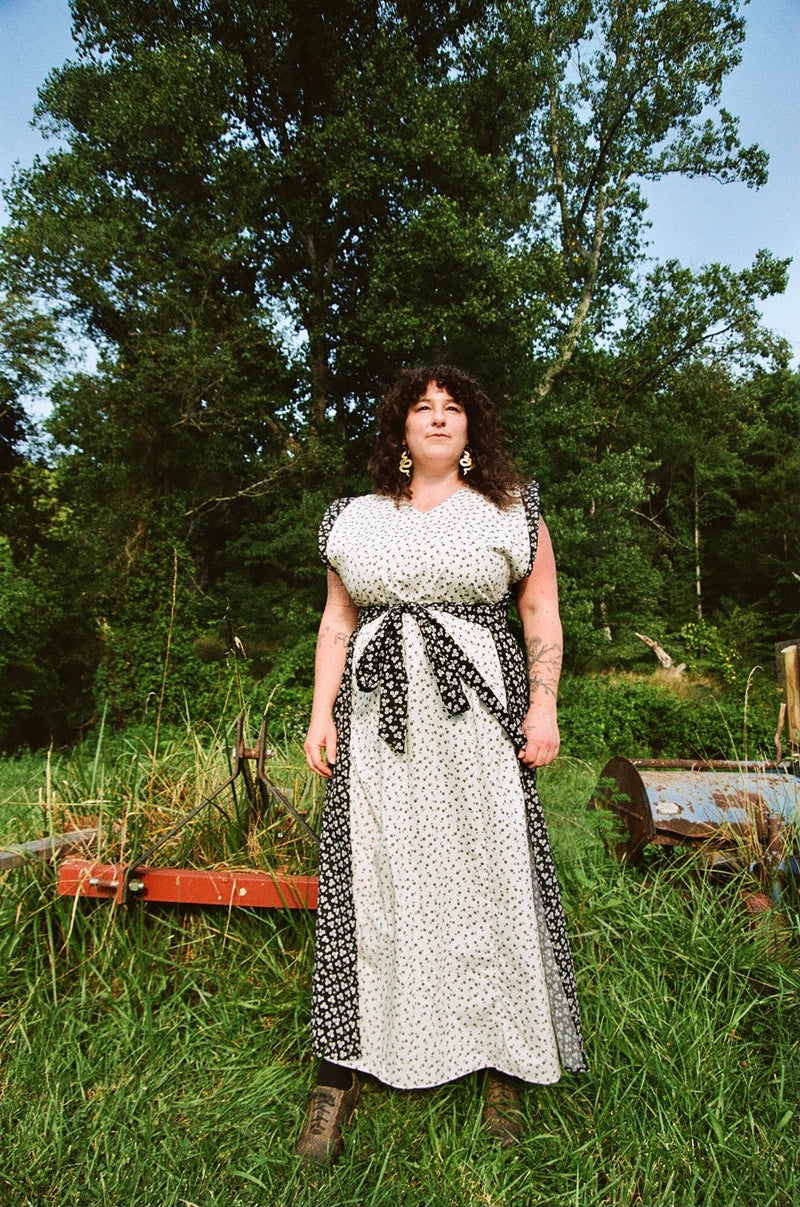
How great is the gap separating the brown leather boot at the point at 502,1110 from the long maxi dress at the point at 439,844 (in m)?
0.10

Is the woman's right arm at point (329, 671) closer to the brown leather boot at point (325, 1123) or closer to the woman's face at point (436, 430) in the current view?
the woman's face at point (436, 430)

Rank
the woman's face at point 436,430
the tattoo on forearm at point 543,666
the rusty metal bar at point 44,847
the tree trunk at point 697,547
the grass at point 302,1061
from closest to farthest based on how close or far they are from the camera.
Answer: the grass at point 302,1061
the tattoo on forearm at point 543,666
the woman's face at point 436,430
the rusty metal bar at point 44,847
the tree trunk at point 697,547

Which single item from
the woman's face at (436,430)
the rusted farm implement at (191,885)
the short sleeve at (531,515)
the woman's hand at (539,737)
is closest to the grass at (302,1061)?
the rusted farm implement at (191,885)

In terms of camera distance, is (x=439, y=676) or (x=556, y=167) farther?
(x=556, y=167)

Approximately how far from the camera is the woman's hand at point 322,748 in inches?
78.4

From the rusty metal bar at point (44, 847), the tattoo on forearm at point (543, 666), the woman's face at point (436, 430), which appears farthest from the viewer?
the rusty metal bar at point (44, 847)

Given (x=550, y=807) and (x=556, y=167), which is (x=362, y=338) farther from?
(x=550, y=807)

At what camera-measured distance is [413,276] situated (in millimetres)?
9703

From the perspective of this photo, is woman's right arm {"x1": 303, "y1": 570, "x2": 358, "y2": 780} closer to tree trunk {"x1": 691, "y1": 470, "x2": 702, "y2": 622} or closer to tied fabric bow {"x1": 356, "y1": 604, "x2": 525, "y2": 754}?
tied fabric bow {"x1": 356, "y1": 604, "x2": 525, "y2": 754}

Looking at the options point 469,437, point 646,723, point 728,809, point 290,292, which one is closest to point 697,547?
point 646,723

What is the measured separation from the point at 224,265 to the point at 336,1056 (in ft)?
32.9

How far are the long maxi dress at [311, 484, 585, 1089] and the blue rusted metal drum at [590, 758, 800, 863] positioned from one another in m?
0.92

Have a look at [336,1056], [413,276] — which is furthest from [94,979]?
[413,276]

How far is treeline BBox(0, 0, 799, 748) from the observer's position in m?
9.12
